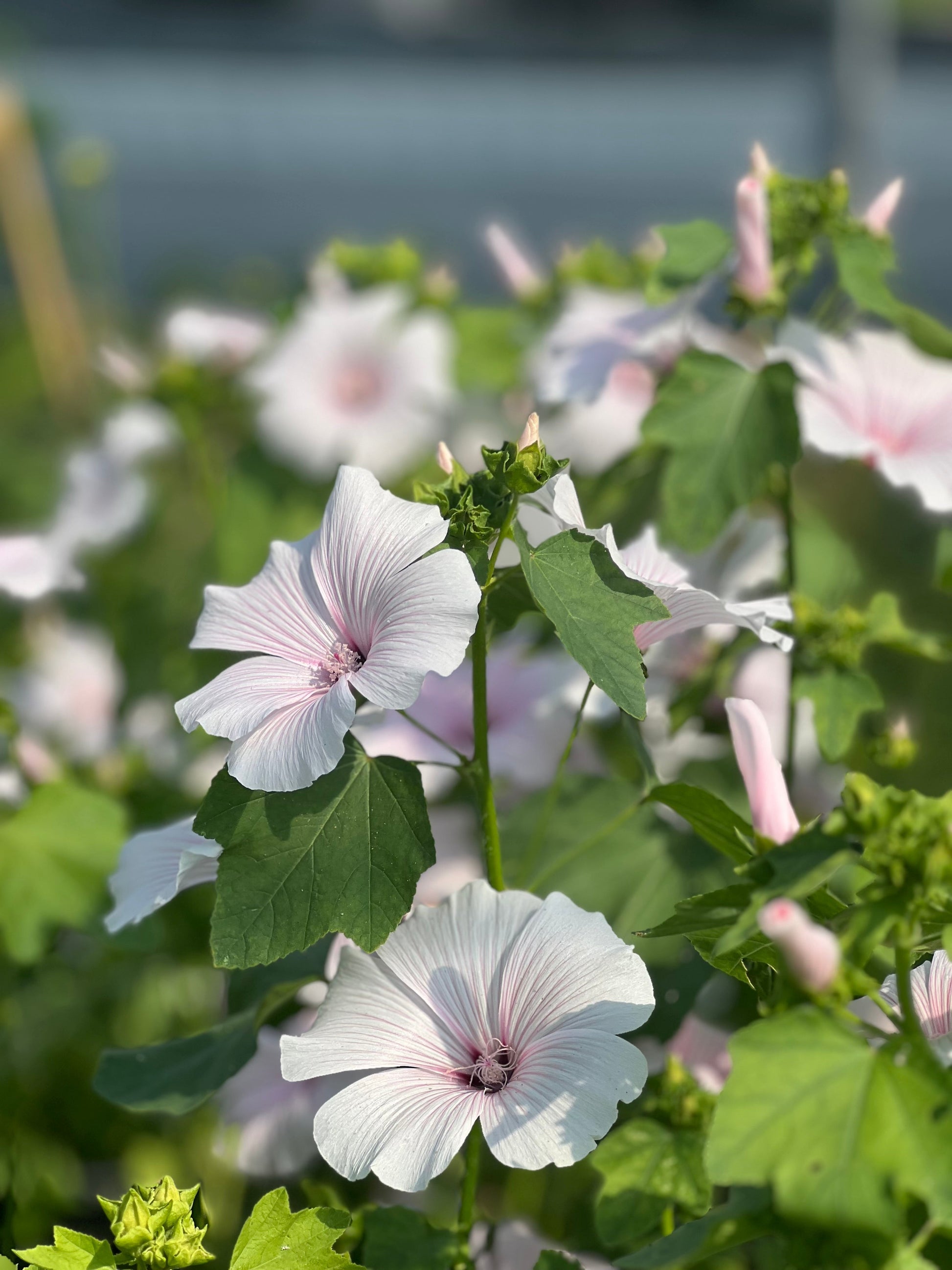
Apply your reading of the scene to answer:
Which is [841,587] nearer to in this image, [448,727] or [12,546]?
[448,727]

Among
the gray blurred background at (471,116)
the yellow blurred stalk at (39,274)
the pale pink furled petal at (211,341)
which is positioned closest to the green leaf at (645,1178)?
the pale pink furled petal at (211,341)

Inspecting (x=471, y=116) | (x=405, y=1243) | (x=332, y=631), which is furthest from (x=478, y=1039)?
(x=471, y=116)

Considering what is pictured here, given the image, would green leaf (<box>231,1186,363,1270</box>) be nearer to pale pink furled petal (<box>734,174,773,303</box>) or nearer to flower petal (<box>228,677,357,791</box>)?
flower petal (<box>228,677,357,791</box>)

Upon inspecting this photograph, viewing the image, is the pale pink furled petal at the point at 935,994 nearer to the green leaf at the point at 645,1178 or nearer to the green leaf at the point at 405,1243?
the green leaf at the point at 645,1178

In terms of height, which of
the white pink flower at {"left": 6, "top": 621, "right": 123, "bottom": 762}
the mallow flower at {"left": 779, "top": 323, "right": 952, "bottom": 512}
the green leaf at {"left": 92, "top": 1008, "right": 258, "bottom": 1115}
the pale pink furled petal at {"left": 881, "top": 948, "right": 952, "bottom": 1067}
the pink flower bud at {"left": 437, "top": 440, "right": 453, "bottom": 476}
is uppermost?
the pink flower bud at {"left": 437, "top": 440, "right": 453, "bottom": 476}

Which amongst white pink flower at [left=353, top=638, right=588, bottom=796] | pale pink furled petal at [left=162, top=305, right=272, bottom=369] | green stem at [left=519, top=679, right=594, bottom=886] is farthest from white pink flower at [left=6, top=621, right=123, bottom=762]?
green stem at [left=519, top=679, right=594, bottom=886]
